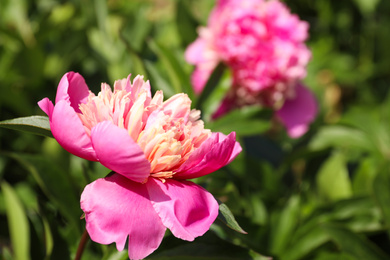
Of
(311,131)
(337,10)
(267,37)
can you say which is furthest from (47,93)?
(337,10)

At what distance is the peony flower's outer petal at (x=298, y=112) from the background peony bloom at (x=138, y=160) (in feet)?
2.51

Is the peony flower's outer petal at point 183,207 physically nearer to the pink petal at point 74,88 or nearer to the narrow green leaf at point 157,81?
the pink petal at point 74,88

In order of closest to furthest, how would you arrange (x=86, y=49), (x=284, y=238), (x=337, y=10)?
(x=284, y=238), (x=86, y=49), (x=337, y=10)

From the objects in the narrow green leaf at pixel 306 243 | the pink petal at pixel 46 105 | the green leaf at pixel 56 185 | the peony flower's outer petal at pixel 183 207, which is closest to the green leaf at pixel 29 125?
the pink petal at pixel 46 105

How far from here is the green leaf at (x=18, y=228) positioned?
86 cm

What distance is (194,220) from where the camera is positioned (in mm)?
535

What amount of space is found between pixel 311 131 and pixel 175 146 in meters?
0.93

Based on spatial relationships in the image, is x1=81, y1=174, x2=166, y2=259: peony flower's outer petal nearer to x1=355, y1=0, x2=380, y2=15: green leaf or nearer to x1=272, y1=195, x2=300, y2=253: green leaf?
x1=272, y1=195, x2=300, y2=253: green leaf

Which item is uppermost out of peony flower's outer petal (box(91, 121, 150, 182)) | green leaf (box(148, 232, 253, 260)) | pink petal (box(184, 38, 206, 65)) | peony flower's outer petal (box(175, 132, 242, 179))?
peony flower's outer petal (box(91, 121, 150, 182))

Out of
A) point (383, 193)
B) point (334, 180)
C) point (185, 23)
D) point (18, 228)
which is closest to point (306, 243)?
point (383, 193)

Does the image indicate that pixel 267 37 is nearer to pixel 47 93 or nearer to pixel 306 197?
pixel 306 197

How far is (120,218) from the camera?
0.51 m

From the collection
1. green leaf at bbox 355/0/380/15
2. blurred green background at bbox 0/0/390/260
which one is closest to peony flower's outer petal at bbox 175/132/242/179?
blurred green background at bbox 0/0/390/260

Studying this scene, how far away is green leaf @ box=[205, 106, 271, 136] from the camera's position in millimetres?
1045
